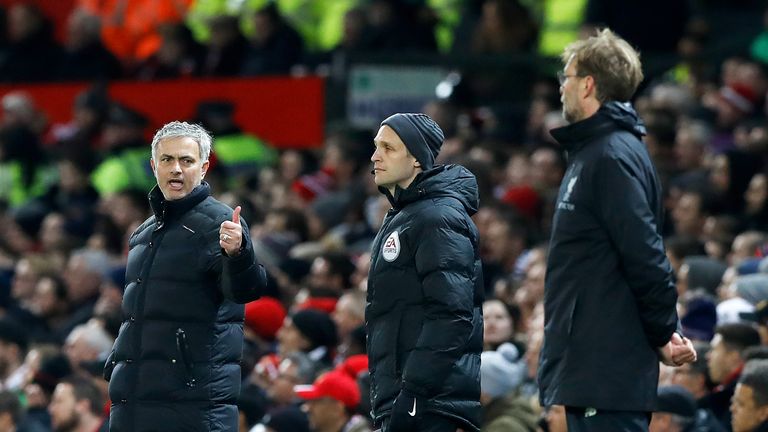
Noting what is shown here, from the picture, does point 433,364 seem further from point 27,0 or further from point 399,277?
point 27,0

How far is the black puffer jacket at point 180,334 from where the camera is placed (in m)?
7.07

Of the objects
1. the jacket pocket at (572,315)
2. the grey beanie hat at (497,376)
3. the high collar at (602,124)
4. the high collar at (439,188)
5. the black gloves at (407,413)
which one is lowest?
the grey beanie hat at (497,376)

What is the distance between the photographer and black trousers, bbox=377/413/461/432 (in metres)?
6.65

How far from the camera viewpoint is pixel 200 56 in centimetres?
1773

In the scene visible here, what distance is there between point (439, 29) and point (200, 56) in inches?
94.7

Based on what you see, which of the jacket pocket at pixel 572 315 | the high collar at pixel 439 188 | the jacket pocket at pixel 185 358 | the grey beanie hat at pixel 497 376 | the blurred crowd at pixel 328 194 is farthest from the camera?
the blurred crowd at pixel 328 194

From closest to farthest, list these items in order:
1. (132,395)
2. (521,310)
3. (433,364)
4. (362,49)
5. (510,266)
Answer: (433,364)
(132,395)
(521,310)
(510,266)
(362,49)

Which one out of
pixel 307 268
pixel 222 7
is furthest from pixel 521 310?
pixel 222 7

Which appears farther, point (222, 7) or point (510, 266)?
point (222, 7)

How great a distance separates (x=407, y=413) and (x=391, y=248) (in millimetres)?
633

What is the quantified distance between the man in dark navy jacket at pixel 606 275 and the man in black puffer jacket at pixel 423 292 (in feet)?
1.02

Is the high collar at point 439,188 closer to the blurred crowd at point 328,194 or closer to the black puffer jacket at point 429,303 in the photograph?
the black puffer jacket at point 429,303

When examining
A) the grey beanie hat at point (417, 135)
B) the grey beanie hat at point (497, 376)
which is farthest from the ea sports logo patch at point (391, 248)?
the grey beanie hat at point (497, 376)

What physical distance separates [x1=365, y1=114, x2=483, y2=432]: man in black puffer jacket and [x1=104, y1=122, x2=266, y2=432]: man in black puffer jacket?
0.55m
